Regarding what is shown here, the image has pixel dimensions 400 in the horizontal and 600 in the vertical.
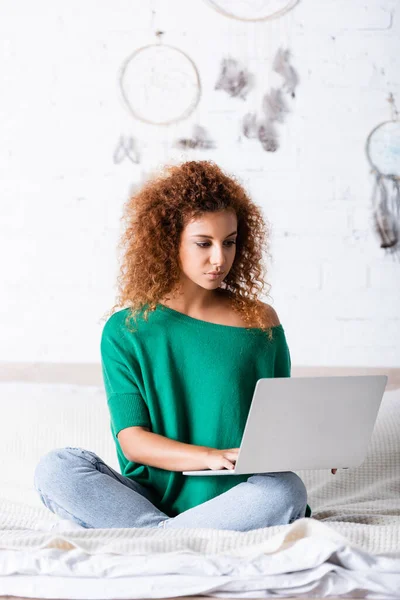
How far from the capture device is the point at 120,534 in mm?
1470

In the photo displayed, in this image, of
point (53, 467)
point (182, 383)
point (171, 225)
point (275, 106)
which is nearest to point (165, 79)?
point (275, 106)

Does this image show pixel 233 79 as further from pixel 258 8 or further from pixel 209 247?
pixel 209 247

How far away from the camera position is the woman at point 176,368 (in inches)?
63.3

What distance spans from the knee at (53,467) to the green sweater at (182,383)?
0.35 ft

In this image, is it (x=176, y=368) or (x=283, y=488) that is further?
(x=176, y=368)

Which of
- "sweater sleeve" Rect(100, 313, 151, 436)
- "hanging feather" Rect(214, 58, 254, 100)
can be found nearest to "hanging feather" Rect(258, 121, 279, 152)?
"hanging feather" Rect(214, 58, 254, 100)

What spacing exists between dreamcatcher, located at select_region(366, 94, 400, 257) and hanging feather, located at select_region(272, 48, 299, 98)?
10.2 inches

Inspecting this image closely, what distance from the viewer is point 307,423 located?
1454mm

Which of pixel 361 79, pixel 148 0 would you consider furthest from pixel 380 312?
pixel 148 0

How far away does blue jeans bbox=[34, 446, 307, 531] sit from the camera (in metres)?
1.55

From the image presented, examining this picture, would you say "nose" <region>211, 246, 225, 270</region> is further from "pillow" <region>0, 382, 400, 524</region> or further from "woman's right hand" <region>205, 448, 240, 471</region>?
"pillow" <region>0, 382, 400, 524</region>

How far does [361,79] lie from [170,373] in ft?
4.02

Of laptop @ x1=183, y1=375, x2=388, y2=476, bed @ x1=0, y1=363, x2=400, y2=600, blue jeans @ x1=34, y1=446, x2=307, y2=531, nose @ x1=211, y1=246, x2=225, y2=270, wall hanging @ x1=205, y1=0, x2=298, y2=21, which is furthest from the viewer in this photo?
wall hanging @ x1=205, y1=0, x2=298, y2=21

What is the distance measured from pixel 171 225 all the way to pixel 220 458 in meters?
0.48
